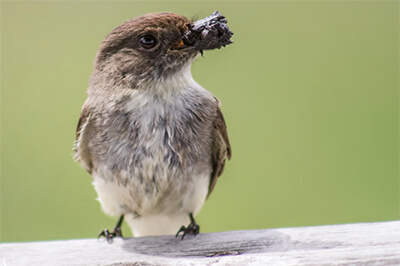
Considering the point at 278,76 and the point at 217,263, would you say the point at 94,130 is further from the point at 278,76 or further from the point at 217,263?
the point at 278,76

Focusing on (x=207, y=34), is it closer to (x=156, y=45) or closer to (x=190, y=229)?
(x=156, y=45)

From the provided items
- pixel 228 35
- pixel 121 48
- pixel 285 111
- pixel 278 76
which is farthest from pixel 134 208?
pixel 278 76

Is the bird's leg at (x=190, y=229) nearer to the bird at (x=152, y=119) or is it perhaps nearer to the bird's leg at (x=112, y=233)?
the bird at (x=152, y=119)

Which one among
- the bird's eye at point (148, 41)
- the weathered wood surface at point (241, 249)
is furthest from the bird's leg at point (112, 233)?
the bird's eye at point (148, 41)

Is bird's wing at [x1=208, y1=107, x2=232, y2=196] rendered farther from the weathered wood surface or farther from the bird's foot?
the weathered wood surface

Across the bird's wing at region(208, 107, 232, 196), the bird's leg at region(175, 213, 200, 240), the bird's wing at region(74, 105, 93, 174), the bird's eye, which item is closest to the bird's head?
the bird's eye

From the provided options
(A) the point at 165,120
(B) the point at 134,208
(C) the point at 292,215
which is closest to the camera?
(A) the point at 165,120

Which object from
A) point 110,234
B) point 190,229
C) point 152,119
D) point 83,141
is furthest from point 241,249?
point 83,141
